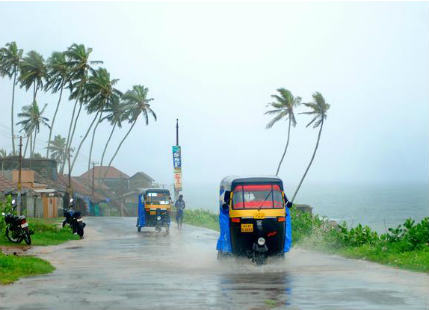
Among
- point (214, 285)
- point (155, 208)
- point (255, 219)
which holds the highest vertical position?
point (155, 208)

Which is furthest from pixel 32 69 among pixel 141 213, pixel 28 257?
pixel 28 257

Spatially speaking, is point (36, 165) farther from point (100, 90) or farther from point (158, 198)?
point (158, 198)

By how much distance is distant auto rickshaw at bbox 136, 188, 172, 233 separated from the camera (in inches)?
1393

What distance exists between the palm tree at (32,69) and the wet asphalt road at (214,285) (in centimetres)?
5870

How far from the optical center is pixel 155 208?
116 feet

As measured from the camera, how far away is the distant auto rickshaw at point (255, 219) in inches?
696

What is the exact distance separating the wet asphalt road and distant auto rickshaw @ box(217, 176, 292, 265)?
0.49 metres

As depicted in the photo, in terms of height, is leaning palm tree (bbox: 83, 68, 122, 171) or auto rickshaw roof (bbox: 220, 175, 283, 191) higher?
leaning palm tree (bbox: 83, 68, 122, 171)

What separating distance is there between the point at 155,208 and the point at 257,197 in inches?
700

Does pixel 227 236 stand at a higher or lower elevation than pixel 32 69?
lower

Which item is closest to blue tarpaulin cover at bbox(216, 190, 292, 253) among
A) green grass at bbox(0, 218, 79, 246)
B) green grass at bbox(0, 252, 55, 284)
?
green grass at bbox(0, 252, 55, 284)

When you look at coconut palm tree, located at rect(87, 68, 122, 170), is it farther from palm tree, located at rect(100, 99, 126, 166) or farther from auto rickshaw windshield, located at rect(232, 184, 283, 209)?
auto rickshaw windshield, located at rect(232, 184, 283, 209)

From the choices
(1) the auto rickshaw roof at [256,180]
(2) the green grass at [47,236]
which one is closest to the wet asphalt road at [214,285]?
(1) the auto rickshaw roof at [256,180]

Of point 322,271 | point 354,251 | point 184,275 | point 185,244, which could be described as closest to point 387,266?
point 322,271
